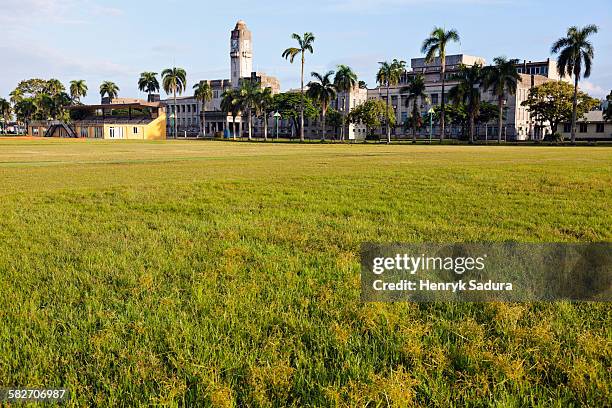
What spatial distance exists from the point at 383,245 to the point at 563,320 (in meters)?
2.95

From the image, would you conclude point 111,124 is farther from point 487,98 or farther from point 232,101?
point 487,98

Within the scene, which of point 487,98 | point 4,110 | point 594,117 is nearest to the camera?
point 594,117

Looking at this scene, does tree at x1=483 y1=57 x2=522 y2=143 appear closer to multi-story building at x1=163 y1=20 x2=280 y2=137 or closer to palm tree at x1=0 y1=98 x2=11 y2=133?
multi-story building at x1=163 y1=20 x2=280 y2=137

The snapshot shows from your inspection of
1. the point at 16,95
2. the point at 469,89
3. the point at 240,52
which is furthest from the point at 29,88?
the point at 469,89

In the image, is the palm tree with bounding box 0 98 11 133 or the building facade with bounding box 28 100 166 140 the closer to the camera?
the building facade with bounding box 28 100 166 140

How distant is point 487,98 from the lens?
118m

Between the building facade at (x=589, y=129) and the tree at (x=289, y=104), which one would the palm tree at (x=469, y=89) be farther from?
the tree at (x=289, y=104)

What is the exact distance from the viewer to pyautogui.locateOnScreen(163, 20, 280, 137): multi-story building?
143m

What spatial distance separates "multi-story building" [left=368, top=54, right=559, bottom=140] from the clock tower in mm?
42809

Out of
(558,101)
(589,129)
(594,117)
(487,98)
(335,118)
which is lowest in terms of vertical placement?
(589,129)

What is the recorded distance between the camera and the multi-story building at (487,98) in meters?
110

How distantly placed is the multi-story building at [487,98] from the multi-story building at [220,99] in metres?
35.0

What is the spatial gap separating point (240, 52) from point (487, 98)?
75.2m

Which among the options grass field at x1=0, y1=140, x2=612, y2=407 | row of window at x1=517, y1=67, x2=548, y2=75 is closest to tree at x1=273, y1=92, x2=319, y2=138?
row of window at x1=517, y1=67, x2=548, y2=75
